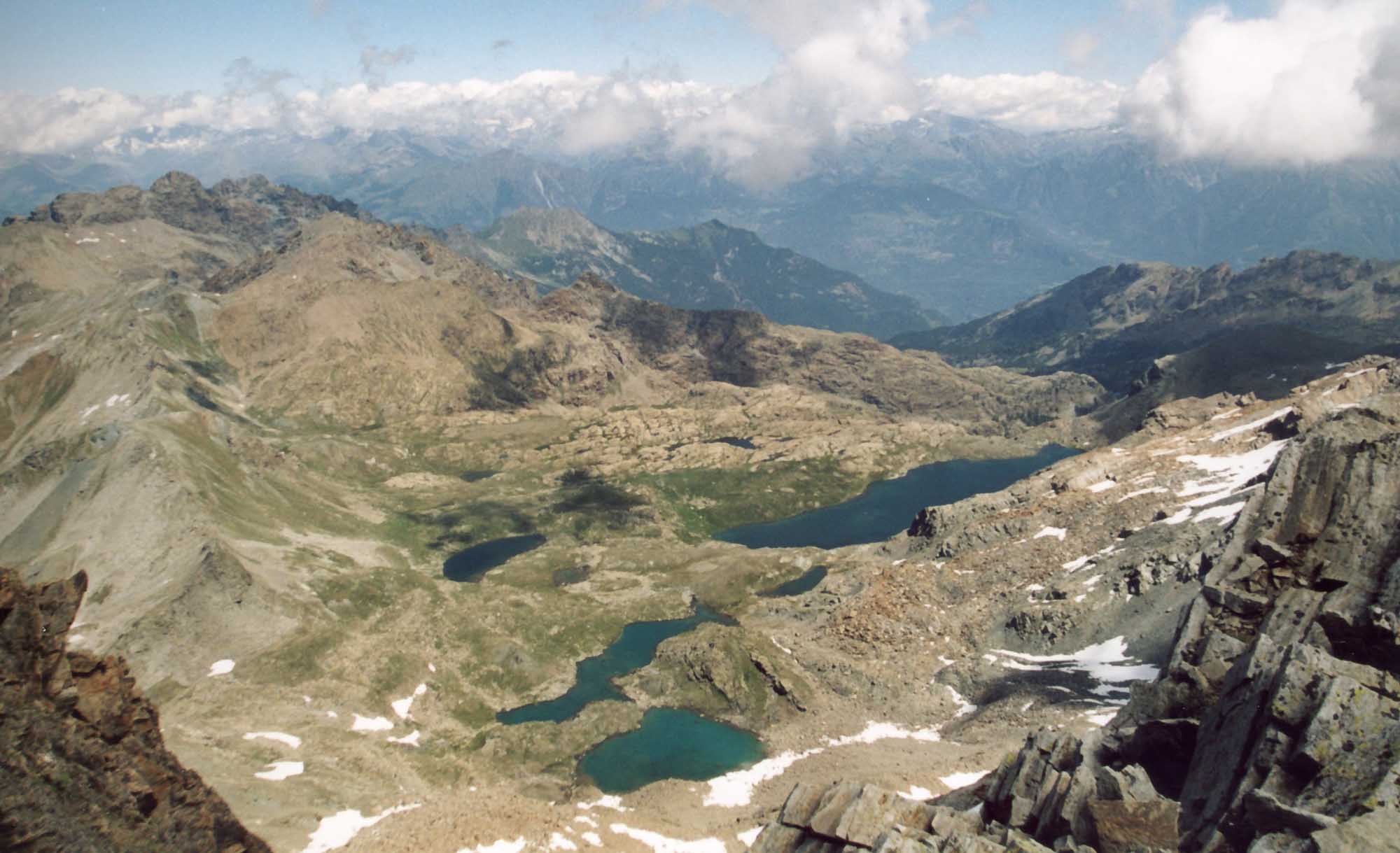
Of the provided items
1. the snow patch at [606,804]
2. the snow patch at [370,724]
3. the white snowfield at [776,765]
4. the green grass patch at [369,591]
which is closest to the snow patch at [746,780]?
the white snowfield at [776,765]

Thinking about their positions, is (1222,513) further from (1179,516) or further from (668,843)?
(668,843)

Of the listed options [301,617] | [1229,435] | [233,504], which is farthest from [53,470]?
[1229,435]

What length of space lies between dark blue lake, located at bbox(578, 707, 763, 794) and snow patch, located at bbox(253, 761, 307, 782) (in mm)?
36726

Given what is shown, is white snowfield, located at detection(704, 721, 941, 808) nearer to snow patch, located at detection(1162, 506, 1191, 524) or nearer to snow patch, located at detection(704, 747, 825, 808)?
snow patch, located at detection(704, 747, 825, 808)

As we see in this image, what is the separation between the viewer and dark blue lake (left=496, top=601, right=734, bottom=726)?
139375 mm

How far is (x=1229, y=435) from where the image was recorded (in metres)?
179

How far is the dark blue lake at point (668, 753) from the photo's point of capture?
113m

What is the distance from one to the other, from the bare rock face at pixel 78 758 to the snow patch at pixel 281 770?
46199 mm

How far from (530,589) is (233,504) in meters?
73.7

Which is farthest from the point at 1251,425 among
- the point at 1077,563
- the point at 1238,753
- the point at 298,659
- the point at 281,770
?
the point at 298,659

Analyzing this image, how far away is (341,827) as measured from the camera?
84.5 metres

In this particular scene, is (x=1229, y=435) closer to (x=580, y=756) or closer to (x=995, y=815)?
(x=580, y=756)

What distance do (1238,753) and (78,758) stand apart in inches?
2442

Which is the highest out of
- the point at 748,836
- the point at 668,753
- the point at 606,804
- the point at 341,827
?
the point at 748,836
